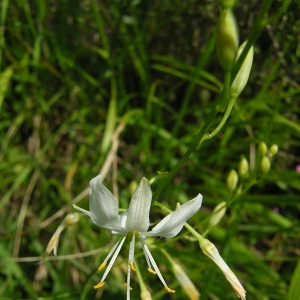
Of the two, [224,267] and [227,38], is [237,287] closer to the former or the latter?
[224,267]

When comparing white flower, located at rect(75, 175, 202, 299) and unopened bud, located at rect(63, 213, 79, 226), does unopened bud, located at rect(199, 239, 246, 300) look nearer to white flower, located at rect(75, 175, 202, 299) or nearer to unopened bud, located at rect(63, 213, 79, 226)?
white flower, located at rect(75, 175, 202, 299)

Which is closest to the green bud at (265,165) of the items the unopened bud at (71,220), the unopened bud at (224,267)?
the unopened bud at (224,267)

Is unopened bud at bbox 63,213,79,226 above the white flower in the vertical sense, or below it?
below

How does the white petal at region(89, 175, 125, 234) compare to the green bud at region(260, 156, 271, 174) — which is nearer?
the white petal at region(89, 175, 125, 234)

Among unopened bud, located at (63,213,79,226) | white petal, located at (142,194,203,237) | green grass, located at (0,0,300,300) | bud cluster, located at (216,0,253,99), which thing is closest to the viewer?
bud cluster, located at (216,0,253,99)

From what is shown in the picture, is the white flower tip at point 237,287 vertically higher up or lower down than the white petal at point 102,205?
lower down

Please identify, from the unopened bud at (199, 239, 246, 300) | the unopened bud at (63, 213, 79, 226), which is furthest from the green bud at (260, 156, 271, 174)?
the unopened bud at (63, 213, 79, 226)

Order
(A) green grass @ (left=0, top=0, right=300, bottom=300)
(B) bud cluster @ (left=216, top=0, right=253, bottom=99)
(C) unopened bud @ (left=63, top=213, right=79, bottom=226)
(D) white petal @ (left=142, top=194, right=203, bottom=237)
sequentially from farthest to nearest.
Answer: (A) green grass @ (left=0, top=0, right=300, bottom=300)
(C) unopened bud @ (left=63, top=213, right=79, bottom=226)
(D) white petal @ (left=142, top=194, right=203, bottom=237)
(B) bud cluster @ (left=216, top=0, right=253, bottom=99)

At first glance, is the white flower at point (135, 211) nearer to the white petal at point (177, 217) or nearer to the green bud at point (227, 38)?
the white petal at point (177, 217)
